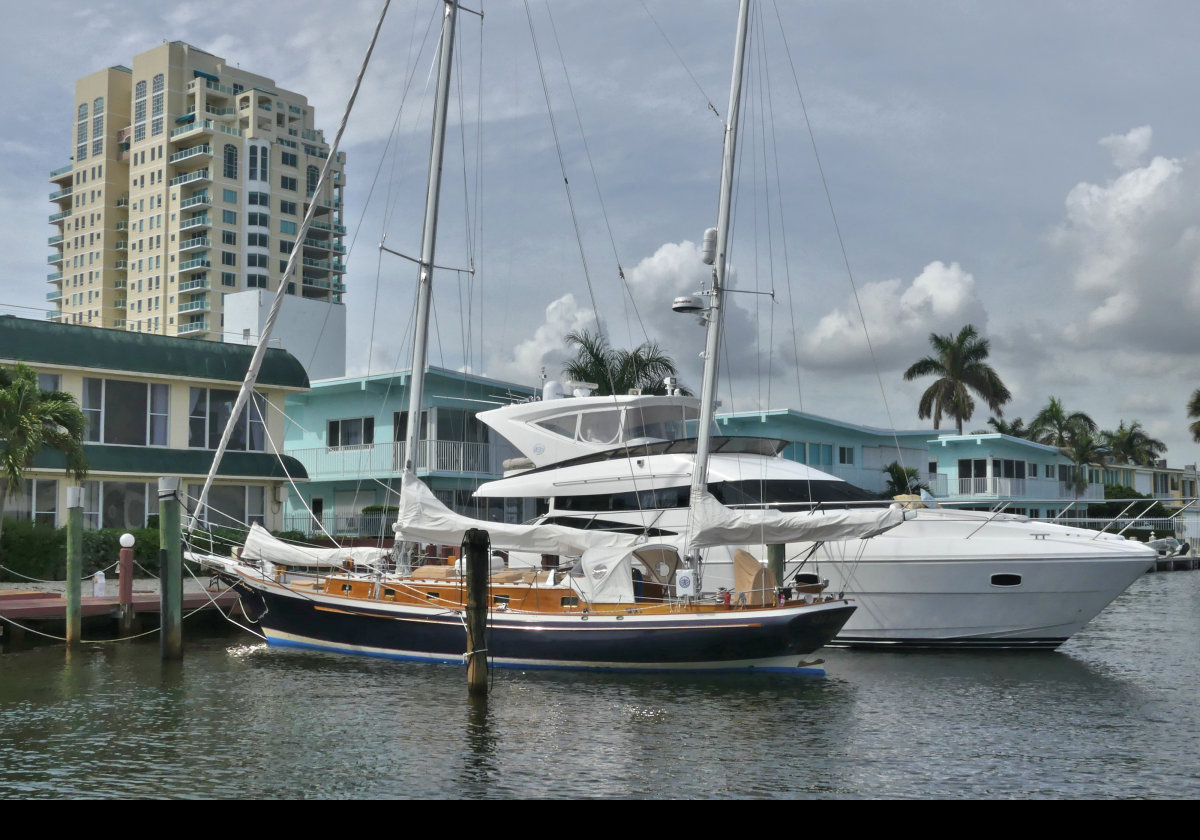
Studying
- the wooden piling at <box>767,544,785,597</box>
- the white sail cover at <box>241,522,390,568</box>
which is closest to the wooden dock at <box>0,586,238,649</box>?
the white sail cover at <box>241,522,390,568</box>

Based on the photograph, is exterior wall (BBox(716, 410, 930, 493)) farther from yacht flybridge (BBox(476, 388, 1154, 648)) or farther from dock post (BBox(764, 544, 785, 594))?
dock post (BBox(764, 544, 785, 594))

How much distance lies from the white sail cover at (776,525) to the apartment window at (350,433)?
21.6 m

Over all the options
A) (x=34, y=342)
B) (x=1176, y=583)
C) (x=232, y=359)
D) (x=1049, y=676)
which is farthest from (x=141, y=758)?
(x=1176, y=583)

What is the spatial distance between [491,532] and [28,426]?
11.5 m

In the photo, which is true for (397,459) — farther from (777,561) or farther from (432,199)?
(777,561)

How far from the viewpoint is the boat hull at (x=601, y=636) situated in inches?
715

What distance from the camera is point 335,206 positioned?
132 m

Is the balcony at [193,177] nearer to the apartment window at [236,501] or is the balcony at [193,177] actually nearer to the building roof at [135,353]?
the building roof at [135,353]

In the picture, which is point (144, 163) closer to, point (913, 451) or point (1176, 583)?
point (913, 451)

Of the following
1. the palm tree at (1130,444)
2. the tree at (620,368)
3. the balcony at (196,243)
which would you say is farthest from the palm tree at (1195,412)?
the balcony at (196,243)

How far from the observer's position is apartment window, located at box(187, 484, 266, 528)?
33.2 meters

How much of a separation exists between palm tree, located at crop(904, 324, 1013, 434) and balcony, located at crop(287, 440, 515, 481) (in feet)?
121

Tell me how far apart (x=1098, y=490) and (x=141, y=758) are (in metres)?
68.9

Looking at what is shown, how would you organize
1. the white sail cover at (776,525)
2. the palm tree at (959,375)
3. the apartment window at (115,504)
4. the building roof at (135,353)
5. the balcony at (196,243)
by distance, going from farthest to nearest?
the balcony at (196,243)
the palm tree at (959,375)
the apartment window at (115,504)
the building roof at (135,353)
the white sail cover at (776,525)
